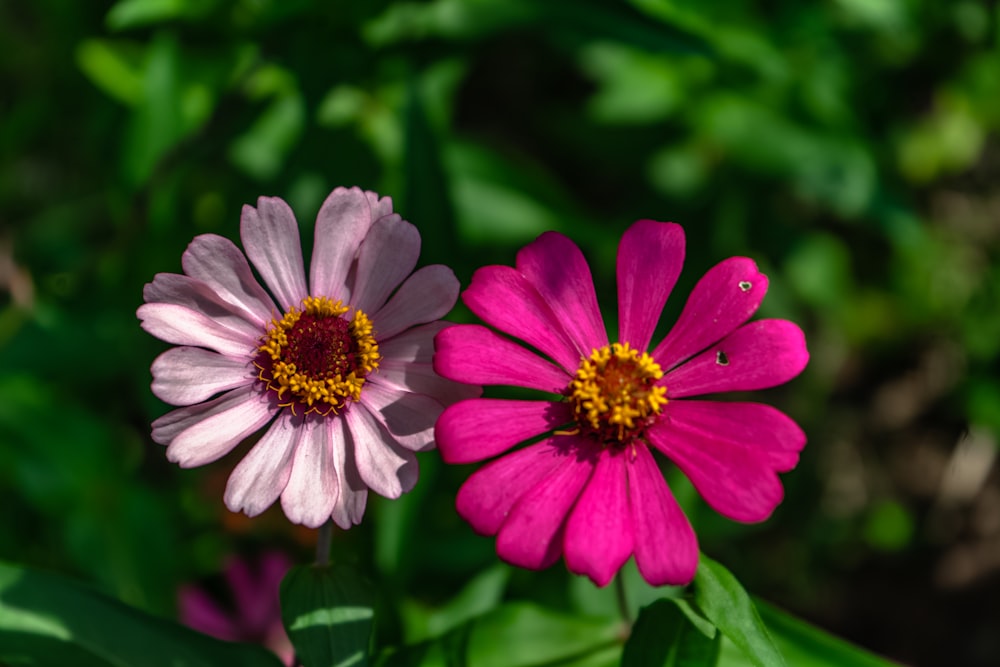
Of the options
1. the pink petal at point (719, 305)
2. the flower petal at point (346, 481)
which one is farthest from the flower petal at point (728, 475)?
the flower petal at point (346, 481)

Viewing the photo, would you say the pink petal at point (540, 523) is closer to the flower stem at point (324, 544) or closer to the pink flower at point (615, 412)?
the pink flower at point (615, 412)

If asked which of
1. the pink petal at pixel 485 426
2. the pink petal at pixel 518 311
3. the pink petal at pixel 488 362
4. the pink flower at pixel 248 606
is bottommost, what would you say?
the pink flower at pixel 248 606

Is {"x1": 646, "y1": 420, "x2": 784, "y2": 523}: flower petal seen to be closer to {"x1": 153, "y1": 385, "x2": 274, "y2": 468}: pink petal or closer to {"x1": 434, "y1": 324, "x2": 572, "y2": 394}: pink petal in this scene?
{"x1": 434, "y1": 324, "x2": 572, "y2": 394}: pink petal

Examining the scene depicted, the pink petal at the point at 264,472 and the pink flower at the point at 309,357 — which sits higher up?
the pink flower at the point at 309,357

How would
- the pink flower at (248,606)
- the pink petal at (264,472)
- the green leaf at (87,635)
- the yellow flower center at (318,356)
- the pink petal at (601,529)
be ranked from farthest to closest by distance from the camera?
1. the pink flower at (248,606)
2. the green leaf at (87,635)
3. the yellow flower center at (318,356)
4. the pink petal at (264,472)
5. the pink petal at (601,529)

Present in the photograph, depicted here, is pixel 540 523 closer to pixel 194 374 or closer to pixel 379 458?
pixel 379 458

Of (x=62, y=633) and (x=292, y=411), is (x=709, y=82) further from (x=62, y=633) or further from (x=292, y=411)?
(x=62, y=633)

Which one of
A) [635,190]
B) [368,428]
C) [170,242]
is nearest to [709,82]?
[635,190]
